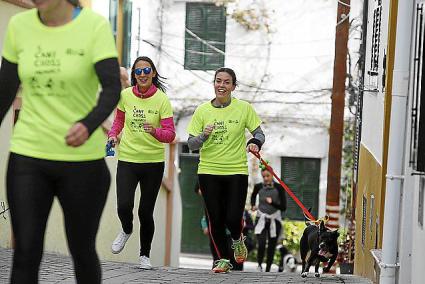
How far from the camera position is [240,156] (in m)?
11.7

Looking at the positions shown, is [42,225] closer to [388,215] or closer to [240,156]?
[388,215]

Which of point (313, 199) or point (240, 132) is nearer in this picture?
point (240, 132)

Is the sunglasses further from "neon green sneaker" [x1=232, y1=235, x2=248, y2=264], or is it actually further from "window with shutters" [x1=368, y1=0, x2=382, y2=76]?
"window with shutters" [x1=368, y1=0, x2=382, y2=76]

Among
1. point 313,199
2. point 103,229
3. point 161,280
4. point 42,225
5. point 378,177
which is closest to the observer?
point 42,225

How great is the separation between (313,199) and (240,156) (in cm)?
1894

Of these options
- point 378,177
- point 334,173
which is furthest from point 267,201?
point 378,177

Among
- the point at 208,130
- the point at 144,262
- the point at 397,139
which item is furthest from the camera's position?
the point at 144,262

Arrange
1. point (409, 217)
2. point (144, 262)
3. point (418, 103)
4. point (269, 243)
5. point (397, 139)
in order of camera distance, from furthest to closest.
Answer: point (269, 243) → point (144, 262) → point (409, 217) → point (397, 139) → point (418, 103)

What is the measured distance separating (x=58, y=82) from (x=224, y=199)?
573 centimetres

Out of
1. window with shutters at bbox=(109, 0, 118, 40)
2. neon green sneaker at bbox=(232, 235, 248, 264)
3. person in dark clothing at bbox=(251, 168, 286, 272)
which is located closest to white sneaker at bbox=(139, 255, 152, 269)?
neon green sneaker at bbox=(232, 235, 248, 264)

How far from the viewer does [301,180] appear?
30.5 m

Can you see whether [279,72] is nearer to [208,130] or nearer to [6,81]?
[208,130]

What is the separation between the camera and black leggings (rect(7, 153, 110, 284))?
20.1 feet

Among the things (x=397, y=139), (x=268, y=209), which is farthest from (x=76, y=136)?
(x=268, y=209)
